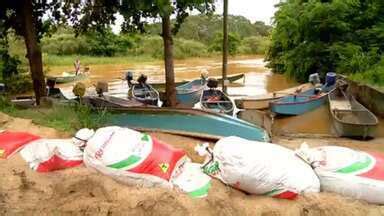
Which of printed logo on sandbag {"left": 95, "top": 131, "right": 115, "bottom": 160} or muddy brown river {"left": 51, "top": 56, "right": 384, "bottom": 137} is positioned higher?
printed logo on sandbag {"left": 95, "top": 131, "right": 115, "bottom": 160}

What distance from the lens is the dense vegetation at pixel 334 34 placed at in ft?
57.0

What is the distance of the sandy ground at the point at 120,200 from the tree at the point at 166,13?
4.00m

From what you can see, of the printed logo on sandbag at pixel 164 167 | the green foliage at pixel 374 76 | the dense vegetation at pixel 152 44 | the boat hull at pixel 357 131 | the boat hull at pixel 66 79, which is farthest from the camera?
the dense vegetation at pixel 152 44

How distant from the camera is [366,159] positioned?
329 centimetres

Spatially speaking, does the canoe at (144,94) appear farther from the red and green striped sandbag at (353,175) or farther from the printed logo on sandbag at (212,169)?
the red and green striped sandbag at (353,175)

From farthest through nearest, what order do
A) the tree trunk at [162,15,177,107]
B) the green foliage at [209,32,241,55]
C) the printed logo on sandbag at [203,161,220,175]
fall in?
the green foliage at [209,32,241,55] < the tree trunk at [162,15,177,107] < the printed logo on sandbag at [203,161,220,175]

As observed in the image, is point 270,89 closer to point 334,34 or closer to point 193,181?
point 334,34

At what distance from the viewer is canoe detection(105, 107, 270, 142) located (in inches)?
246

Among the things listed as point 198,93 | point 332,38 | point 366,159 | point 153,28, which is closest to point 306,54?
point 332,38

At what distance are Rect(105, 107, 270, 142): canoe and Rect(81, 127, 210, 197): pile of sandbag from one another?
2640 mm

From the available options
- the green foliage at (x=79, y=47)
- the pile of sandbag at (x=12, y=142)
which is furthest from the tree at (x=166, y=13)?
the green foliage at (x=79, y=47)

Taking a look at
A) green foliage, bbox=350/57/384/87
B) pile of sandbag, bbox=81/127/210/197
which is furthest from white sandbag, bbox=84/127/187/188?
green foliage, bbox=350/57/384/87

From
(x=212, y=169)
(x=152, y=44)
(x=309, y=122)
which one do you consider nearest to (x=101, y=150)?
(x=212, y=169)

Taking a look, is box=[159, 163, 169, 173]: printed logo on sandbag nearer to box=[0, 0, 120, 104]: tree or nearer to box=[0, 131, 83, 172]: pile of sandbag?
box=[0, 131, 83, 172]: pile of sandbag
